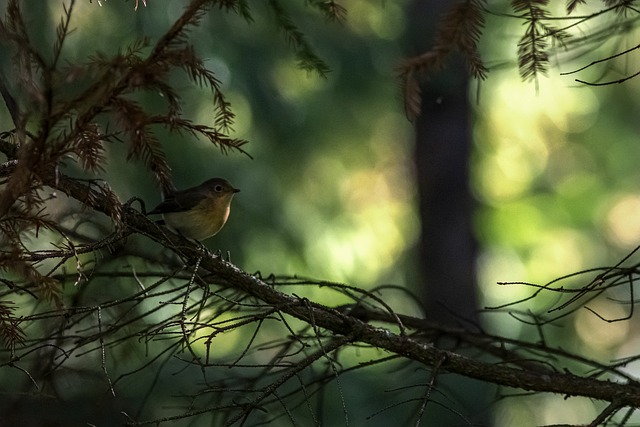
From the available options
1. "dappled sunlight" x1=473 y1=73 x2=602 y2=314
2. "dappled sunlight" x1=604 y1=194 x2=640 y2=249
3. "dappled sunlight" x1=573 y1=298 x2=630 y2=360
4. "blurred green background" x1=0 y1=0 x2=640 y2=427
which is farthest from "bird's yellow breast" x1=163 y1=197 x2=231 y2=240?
"dappled sunlight" x1=604 y1=194 x2=640 y2=249

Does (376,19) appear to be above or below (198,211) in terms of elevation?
above

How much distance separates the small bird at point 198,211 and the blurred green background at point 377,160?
473 millimetres

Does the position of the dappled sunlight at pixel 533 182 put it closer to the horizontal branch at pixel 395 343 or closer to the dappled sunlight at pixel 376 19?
the dappled sunlight at pixel 376 19

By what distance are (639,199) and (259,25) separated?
4.51m

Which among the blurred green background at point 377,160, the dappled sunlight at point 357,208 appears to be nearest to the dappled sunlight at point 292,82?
the blurred green background at point 377,160

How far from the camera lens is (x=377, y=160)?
6.89m

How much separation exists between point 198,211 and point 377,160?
4.19m

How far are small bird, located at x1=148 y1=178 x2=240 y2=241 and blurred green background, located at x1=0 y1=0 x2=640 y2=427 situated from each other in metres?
0.47

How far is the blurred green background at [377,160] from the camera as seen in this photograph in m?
3.63

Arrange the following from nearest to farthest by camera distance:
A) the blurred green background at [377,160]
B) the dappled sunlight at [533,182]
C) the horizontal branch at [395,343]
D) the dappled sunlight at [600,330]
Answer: the horizontal branch at [395,343] → the blurred green background at [377,160] → the dappled sunlight at [600,330] → the dappled sunlight at [533,182]

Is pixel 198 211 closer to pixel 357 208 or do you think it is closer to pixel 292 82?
pixel 292 82

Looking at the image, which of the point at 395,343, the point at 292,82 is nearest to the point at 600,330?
the point at 292,82

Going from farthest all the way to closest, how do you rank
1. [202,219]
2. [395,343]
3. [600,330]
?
[600,330] → [202,219] → [395,343]

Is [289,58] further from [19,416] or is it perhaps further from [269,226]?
[19,416]
